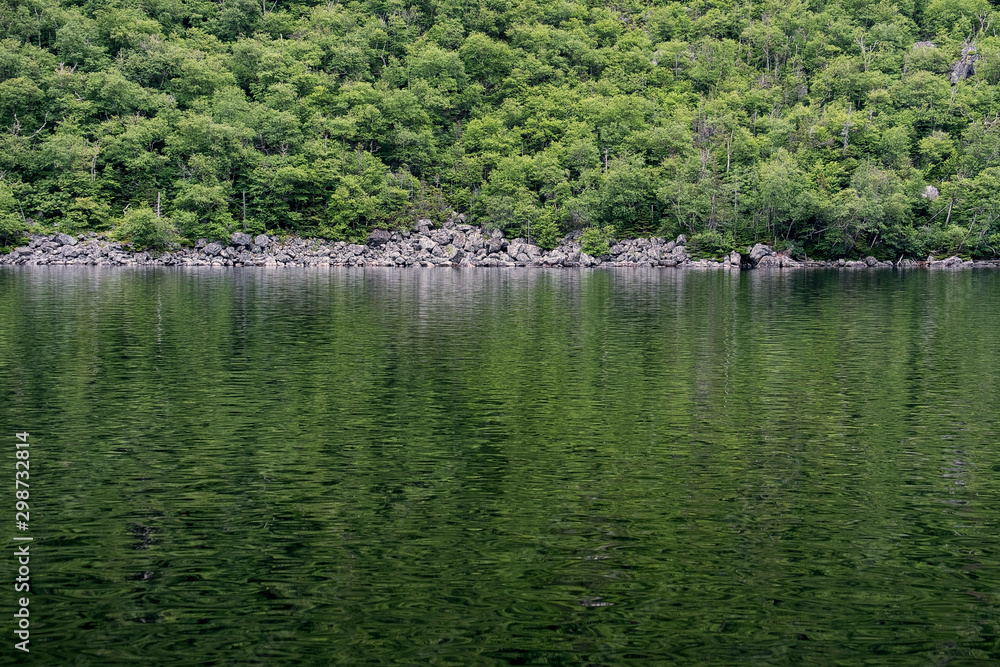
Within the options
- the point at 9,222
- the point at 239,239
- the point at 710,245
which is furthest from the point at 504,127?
the point at 9,222

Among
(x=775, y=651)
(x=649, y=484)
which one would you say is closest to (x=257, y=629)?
(x=775, y=651)

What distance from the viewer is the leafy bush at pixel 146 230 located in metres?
116

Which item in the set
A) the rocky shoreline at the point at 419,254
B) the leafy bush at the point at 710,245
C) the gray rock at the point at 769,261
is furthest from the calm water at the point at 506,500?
the leafy bush at the point at 710,245

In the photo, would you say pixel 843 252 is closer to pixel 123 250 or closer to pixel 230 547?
pixel 123 250

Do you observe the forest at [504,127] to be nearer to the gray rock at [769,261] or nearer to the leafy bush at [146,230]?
the leafy bush at [146,230]

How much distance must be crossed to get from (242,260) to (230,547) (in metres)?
111

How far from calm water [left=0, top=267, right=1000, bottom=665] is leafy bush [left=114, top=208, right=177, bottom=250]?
81987 mm

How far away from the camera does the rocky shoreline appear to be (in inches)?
4574

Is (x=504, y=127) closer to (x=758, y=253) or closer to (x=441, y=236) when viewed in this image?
(x=441, y=236)

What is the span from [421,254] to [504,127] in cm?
4385

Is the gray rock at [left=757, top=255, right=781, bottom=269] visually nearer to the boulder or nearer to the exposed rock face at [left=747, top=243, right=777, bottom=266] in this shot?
the exposed rock face at [left=747, top=243, right=777, bottom=266]

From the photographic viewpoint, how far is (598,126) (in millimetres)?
152875

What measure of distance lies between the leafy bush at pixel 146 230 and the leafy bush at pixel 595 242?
59.1 meters

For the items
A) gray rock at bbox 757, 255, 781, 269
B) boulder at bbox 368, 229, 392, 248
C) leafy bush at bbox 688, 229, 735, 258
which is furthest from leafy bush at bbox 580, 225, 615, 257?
boulder at bbox 368, 229, 392, 248
